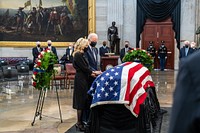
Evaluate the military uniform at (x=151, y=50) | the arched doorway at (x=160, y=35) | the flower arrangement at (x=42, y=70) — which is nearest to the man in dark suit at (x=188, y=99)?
the flower arrangement at (x=42, y=70)

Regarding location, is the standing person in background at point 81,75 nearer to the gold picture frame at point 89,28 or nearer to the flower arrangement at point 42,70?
the flower arrangement at point 42,70

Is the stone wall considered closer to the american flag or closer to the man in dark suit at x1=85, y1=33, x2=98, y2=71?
the man in dark suit at x1=85, y1=33, x2=98, y2=71

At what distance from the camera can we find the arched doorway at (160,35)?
73.9ft

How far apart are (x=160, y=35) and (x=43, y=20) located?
789 centimetres

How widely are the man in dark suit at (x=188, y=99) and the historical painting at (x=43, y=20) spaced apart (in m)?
22.1

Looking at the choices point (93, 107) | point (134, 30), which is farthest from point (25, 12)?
point (93, 107)

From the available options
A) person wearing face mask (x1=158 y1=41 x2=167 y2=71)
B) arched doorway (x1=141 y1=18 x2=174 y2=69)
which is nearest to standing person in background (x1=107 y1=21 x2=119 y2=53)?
arched doorway (x1=141 y1=18 x2=174 y2=69)

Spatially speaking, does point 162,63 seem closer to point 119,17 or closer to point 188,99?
point 119,17

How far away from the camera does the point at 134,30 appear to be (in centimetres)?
2291

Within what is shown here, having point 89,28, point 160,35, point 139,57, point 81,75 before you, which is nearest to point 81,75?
point 81,75

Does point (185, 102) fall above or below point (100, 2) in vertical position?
below

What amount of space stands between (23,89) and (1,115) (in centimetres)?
477

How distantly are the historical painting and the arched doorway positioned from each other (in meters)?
4.09

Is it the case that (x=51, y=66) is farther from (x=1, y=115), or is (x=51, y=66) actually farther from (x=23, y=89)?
(x=23, y=89)
